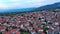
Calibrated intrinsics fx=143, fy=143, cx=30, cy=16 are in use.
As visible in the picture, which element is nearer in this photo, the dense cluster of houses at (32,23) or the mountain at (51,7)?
the dense cluster of houses at (32,23)

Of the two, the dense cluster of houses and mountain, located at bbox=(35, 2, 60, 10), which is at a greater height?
mountain, located at bbox=(35, 2, 60, 10)

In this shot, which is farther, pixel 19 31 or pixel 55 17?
pixel 55 17

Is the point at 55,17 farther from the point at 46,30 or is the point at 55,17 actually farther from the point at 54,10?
the point at 46,30

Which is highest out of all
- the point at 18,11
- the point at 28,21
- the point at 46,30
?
the point at 18,11

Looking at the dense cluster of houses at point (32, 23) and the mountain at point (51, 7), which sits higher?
the mountain at point (51, 7)

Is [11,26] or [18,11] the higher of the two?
[18,11]

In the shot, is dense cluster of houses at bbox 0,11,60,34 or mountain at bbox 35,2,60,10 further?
mountain at bbox 35,2,60,10

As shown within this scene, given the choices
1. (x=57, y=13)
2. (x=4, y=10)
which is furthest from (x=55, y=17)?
(x=4, y=10)

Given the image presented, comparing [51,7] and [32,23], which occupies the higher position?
[51,7]
